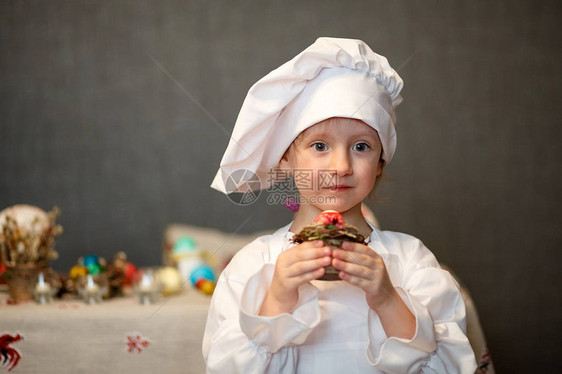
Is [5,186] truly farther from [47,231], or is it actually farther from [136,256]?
[47,231]

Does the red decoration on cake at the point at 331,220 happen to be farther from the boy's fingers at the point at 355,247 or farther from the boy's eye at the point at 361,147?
the boy's eye at the point at 361,147

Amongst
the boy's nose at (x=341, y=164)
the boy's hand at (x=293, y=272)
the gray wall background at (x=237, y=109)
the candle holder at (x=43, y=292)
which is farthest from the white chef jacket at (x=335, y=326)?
the gray wall background at (x=237, y=109)

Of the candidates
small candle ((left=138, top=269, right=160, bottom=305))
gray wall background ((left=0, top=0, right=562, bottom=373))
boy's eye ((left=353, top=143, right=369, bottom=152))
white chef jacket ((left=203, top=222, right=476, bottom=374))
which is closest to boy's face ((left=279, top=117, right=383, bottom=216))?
boy's eye ((left=353, top=143, right=369, bottom=152))

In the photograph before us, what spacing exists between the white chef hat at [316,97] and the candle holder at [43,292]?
34.8 inches

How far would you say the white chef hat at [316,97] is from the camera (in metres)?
1.17

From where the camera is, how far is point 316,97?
1188 mm

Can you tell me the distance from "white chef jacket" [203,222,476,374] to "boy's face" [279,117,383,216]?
125 millimetres

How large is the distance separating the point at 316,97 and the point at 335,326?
1.37 feet

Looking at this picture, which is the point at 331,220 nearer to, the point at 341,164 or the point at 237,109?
the point at 341,164

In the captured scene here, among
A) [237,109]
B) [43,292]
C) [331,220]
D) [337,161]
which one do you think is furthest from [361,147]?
[237,109]

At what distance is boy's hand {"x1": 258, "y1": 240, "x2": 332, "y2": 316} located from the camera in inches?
41.1

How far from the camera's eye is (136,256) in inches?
110

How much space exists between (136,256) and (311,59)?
1.82m

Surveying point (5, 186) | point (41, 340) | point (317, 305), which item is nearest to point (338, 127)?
point (317, 305)
